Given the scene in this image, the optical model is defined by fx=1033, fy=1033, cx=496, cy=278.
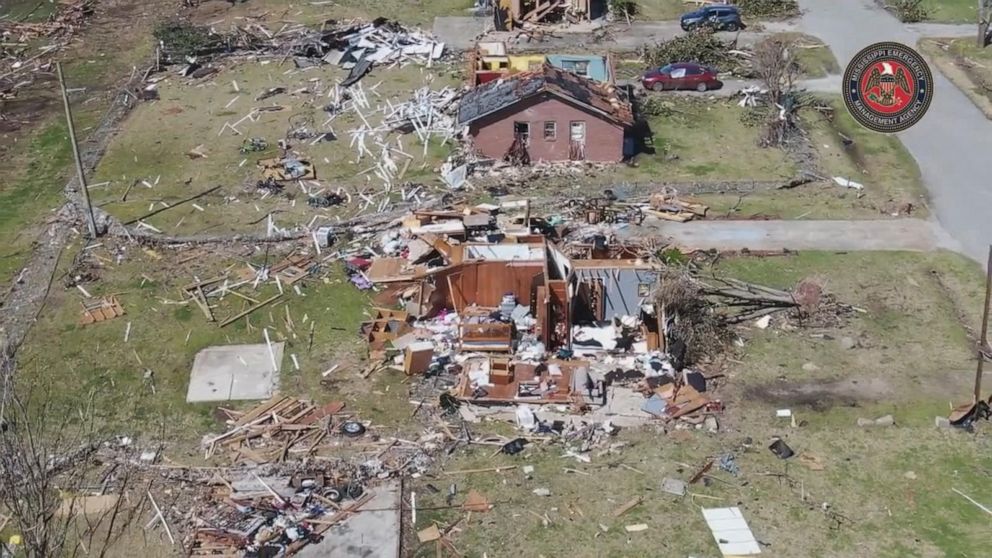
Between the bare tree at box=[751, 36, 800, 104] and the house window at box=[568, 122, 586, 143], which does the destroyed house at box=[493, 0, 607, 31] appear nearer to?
the bare tree at box=[751, 36, 800, 104]

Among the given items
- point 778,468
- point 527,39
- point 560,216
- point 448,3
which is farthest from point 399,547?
point 448,3

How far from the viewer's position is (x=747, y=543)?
22156 millimetres

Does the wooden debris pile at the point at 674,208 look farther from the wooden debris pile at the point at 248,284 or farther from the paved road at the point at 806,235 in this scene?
the wooden debris pile at the point at 248,284

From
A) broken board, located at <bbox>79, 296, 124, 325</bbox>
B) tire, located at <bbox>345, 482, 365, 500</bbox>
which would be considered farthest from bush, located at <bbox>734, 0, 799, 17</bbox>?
tire, located at <bbox>345, 482, 365, 500</bbox>

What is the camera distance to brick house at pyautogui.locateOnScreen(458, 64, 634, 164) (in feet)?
121

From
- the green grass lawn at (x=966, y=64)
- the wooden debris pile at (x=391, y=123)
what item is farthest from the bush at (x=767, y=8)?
the wooden debris pile at (x=391, y=123)

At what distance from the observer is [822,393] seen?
26.7 metres

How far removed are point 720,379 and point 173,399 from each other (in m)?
14.4

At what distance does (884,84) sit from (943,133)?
2968 millimetres

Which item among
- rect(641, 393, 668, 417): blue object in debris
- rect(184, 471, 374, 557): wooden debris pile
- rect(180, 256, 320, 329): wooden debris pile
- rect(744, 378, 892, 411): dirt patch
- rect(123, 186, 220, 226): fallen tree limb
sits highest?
rect(123, 186, 220, 226): fallen tree limb

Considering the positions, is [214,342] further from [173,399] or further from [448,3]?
[448,3]

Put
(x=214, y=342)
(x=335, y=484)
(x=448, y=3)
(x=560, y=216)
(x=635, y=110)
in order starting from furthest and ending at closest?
(x=448, y=3) < (x=635, y=110) < (x=560, y=216) < (x=214, y=342) < (x=335, y=484)

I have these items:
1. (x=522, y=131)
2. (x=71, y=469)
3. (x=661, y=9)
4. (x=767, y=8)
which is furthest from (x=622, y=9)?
(x=71, y=469)

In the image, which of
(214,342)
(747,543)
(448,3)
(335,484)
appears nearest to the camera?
(747,543)
